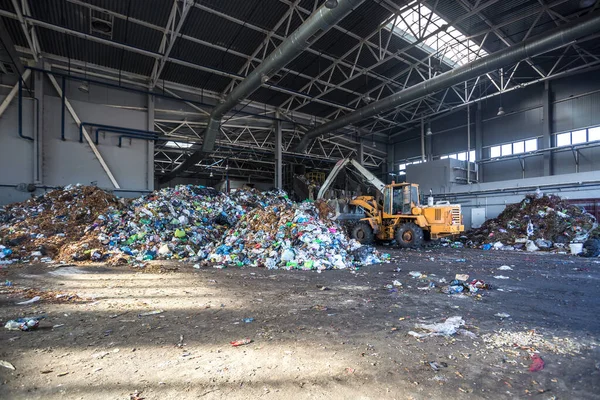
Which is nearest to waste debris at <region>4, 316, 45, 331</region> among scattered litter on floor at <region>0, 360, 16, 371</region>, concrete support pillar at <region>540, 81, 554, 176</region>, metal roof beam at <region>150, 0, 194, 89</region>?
scattered litter on floor at <region>0, 360, 16, 371</region>

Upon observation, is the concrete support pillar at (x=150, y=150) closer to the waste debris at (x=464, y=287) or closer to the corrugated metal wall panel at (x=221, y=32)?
the corrugated metal wall panel at (x=221, y=32)

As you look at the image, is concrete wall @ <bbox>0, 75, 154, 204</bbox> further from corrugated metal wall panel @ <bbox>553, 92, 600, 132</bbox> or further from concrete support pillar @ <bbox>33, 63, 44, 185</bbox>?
corrugated metal wall panel @ <bbox>553, 92, 600, 132</bbox>

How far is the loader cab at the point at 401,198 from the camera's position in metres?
10.2

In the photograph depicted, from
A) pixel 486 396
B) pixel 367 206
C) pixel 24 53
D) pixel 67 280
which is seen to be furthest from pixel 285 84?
pixel 486 396

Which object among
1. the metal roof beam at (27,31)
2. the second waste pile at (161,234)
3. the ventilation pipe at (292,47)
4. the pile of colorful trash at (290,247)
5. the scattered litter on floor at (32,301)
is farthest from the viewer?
the metal roof beam at (27,31)

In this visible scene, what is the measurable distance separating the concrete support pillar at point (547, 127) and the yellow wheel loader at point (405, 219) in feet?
26.1

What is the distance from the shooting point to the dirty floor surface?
196 cm

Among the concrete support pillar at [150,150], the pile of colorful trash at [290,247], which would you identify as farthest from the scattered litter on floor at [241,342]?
the concrete support pillar at [150,150]

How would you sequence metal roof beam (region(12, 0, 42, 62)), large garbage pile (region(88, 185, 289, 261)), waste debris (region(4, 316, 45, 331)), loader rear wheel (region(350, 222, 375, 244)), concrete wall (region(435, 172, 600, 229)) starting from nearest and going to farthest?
waste debris (region(4, 316, 45, 331)) → large garbage pile (region(88, 185, 289, 261)) → metal roof beam (region(12, 0, 42, 62)) → loader rear wheel (region(350, 222, 375, 244)) → concrete wall (region(435, 172, 600, 229))

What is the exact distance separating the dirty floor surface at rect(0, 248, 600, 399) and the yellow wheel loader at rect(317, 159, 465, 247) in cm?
475

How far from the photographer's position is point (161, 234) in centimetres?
834

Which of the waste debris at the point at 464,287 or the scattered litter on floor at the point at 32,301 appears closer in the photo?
the scattered litter on floor at the point at 32,301

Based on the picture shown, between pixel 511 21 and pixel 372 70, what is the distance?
4.86 m

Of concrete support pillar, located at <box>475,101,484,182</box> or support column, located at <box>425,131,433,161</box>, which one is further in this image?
support column, located at <box>425,131,433,161</box>
